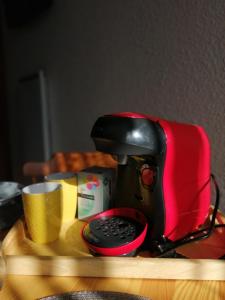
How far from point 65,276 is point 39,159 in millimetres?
1474

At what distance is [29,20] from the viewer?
173 cm

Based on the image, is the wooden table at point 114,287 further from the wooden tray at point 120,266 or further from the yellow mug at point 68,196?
the yellow mug at point 68,196

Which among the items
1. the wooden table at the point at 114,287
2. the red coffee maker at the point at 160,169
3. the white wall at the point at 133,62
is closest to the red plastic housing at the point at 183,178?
the red coffee maker at the point at 160,169

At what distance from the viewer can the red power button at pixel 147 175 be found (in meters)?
0.50

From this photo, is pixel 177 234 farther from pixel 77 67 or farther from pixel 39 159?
pixel 39 159

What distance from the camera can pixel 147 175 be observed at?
0.52m

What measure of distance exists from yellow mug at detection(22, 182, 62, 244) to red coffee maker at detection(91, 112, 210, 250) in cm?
13

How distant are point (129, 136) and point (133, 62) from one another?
73 cm

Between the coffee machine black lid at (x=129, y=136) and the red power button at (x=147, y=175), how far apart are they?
49 millimetres

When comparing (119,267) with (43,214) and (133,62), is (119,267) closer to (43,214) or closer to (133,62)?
(43,214)

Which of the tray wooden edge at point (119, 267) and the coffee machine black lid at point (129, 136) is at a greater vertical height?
the coffee machine black lid at point (129, 136)

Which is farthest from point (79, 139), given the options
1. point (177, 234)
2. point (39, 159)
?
point (177, 234)

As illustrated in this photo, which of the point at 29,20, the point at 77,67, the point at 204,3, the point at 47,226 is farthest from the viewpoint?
the point at 29,20

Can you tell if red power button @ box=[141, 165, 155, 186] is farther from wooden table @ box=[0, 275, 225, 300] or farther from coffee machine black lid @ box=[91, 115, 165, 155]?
wooden table @ box=[0, 275, 225, 300]
